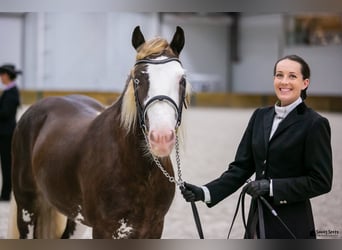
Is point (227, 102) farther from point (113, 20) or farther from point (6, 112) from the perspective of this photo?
point (113, 20)

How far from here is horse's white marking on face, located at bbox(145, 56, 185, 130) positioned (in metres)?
2.21

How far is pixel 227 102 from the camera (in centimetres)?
1024

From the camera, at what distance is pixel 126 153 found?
250 centimetres

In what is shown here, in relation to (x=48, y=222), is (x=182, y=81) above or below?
above

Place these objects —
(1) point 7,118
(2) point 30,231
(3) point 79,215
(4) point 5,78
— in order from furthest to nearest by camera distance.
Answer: (1) point 7,118
(4) point 5,78
(2) point 30,231
(3) point 79,215

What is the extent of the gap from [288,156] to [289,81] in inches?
11.4

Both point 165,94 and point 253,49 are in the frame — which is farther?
point 253,49

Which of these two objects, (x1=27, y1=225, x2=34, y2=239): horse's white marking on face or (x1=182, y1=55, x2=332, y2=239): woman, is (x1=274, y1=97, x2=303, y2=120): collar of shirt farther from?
(x1=27, y1=225, x2=34, y2=239): horse's white marking on face

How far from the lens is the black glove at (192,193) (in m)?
2.42

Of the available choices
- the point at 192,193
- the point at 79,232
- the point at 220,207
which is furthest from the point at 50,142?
the point at 220,207

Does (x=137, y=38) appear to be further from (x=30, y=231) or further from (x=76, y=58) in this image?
(x=76, y=58)

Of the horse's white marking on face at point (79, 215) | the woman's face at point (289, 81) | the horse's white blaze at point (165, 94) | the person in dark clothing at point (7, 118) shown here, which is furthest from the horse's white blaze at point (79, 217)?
the person in dark clothing at point (7, 118)

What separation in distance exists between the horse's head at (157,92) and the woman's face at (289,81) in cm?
38

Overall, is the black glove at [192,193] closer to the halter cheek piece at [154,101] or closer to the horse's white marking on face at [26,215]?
the halter cheek piece at [154,101]
